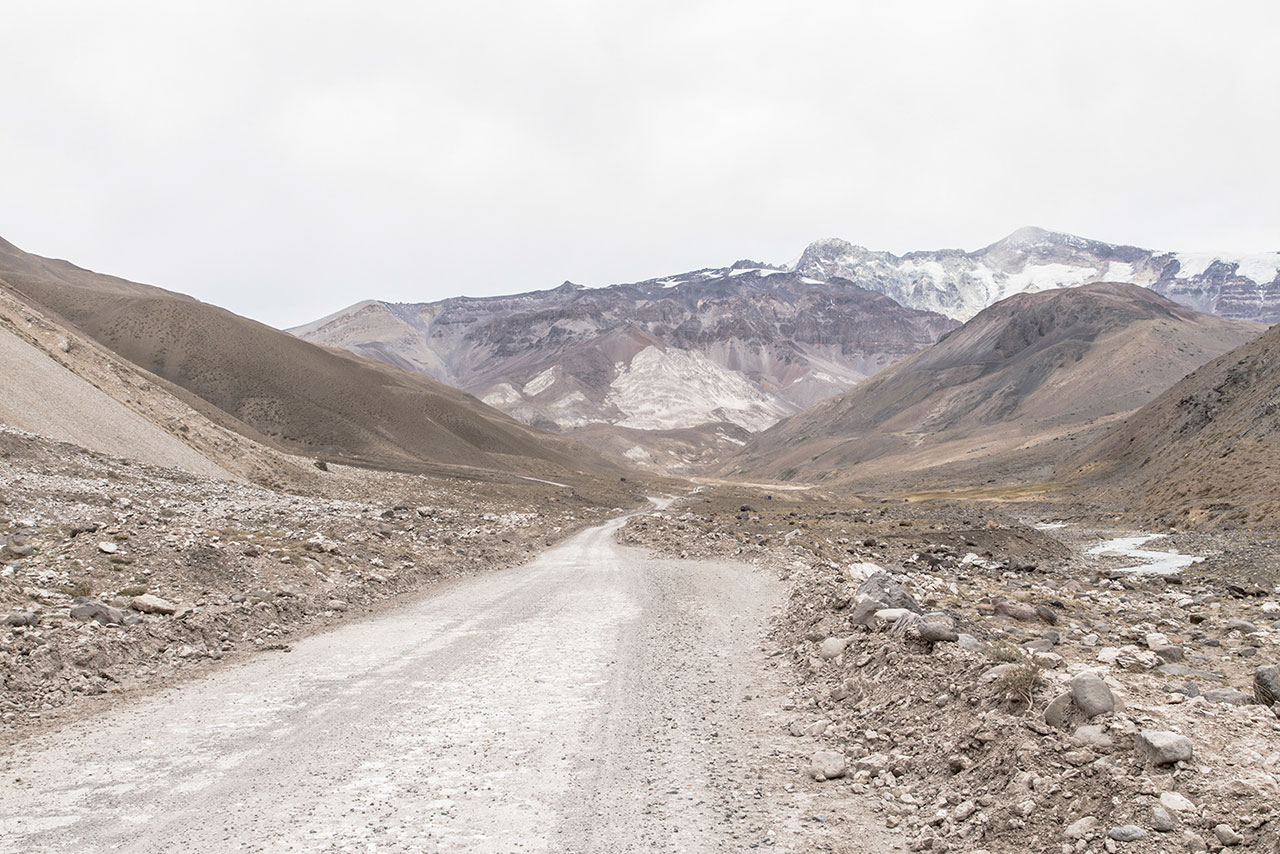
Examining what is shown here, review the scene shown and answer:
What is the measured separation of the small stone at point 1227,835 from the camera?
17.4 feet

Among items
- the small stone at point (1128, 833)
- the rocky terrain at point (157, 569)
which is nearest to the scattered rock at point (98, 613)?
the rocky terrain at point (157, 569)

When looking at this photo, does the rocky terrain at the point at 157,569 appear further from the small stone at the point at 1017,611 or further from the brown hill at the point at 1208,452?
the brown hill at the point at 1208,452

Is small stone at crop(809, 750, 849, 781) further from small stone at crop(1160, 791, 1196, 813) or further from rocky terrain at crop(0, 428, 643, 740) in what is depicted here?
rocky terrain at crop(0, 428, 643, 740)

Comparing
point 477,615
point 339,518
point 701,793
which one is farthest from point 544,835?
point 339,518

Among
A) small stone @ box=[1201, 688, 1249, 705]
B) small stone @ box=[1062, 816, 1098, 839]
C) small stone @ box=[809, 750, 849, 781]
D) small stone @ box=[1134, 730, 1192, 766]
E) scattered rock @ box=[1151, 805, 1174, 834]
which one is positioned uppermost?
small stone @ box=[1201, 688, 1249, 705]

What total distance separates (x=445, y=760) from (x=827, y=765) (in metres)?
4.19

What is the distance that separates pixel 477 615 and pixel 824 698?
1003 cm

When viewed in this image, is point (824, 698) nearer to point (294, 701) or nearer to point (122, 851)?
point (294, 701)

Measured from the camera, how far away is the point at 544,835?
6.67m

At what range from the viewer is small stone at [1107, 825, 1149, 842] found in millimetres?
5664

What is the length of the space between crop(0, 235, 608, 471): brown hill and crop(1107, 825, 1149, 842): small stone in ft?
370

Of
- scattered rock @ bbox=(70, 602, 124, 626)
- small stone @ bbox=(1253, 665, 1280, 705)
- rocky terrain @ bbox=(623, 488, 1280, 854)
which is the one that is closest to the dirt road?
rocky terrain @ bbox=(623, 488, 1280, 854)

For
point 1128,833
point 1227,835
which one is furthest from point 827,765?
point 1227,835

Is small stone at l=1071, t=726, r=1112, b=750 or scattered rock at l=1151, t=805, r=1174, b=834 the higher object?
small stone at l=1071, t=726, r=1112, b=750
